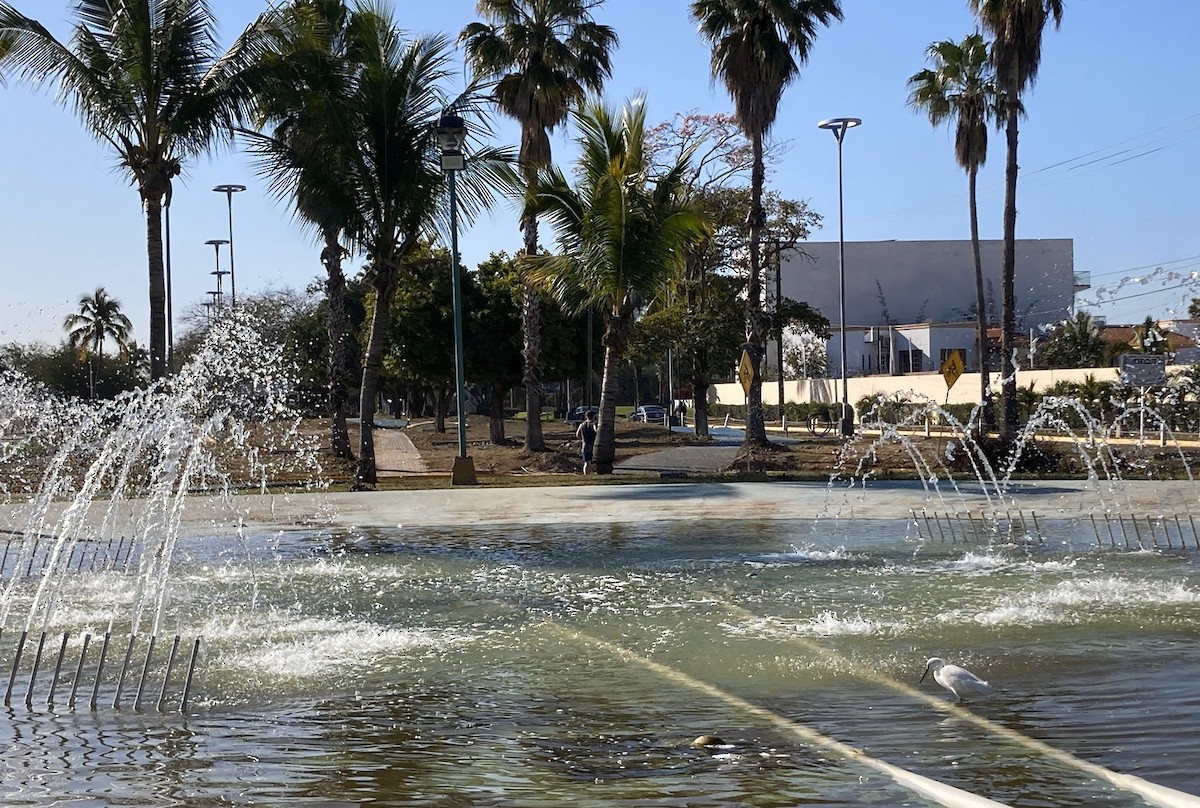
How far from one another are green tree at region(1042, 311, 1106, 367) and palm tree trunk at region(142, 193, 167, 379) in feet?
157

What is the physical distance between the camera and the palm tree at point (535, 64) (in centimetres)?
3234

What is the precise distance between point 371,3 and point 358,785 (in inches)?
828

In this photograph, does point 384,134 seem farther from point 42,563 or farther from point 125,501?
point 42,563

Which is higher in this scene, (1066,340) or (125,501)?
(1066,340)

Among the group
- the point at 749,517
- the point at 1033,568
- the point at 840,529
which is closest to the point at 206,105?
the point at 749,517

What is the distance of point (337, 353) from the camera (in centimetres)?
3036

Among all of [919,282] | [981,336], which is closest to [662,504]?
[981,336]

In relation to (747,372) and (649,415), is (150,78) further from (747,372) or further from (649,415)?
(649,415)

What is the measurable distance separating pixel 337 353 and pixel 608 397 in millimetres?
7485

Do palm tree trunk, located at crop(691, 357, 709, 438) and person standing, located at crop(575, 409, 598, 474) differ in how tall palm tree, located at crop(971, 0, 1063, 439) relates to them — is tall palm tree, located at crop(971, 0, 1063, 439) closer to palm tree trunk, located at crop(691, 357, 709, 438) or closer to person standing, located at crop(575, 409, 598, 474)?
person standing, located at crop(575, 409, 598, 474)

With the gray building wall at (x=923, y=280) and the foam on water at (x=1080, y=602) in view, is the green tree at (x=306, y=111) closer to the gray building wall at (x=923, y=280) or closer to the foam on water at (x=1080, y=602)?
the foam on water at (x=1080, y=602)

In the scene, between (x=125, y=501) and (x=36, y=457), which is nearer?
(x=125, y=501)

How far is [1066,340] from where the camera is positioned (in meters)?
63.3

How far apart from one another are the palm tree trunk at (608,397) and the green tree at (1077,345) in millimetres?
40166
